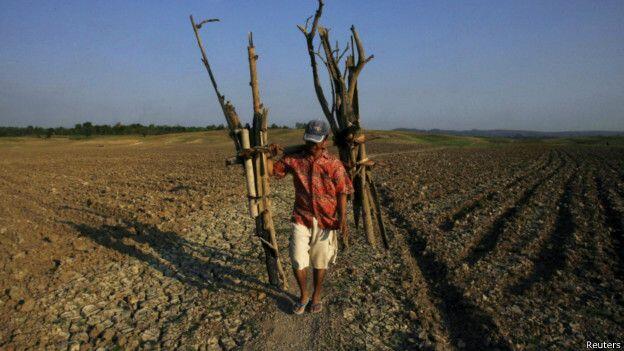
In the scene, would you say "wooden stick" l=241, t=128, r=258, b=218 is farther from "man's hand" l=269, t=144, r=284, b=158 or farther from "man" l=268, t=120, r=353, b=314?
"man" l=268, t=120, r=353, b=314

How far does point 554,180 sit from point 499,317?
51.2 ft

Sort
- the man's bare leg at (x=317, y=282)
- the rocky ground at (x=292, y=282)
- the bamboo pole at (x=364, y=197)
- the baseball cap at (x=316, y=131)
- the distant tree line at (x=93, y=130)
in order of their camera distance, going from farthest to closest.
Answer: the distant tree line at (x=93, y=130) → the bamboo pole at (x=364, y=197) → the man's bare leg at (x=317, y=282) → the baseball cap at (x=316, y=131) → the rocky ground at (x=292, y=282)

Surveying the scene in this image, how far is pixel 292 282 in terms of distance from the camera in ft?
20.9

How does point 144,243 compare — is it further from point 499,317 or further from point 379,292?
point 499,317

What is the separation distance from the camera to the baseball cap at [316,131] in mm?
5004

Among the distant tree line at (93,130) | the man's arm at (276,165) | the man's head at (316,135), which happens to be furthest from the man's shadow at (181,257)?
the distant tree line at (93,130)

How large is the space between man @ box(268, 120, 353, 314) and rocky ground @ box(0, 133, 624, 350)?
76 cm

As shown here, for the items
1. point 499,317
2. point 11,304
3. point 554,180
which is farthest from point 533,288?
point 554,180

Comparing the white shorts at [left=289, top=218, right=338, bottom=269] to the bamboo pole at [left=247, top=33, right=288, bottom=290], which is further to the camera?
the bamboo pole at [left=247, top=33, right=288, bottom=290]

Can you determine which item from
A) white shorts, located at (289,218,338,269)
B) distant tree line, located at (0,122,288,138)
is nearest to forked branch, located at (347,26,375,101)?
white shorts, located at (289,218,338,269)

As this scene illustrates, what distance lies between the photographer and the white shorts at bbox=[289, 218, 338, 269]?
5152 mm

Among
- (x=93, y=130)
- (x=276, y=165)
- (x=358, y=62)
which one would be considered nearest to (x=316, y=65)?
(x=358, y=62)

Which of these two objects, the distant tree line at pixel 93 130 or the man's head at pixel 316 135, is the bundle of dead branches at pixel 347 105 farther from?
the distant tree line at pixel 93 130

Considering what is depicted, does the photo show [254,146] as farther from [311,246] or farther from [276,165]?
[311,246]
